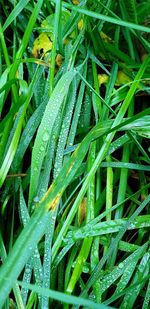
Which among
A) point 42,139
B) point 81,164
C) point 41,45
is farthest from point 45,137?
point 41,45

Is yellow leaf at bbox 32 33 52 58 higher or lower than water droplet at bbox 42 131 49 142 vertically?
higher

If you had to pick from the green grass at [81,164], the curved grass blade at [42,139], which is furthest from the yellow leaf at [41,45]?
the curved grass blade at [42,139]

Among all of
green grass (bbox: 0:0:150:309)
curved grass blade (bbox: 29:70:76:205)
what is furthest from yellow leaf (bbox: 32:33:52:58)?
curved grass blade (bbox: 29:70:76:205)

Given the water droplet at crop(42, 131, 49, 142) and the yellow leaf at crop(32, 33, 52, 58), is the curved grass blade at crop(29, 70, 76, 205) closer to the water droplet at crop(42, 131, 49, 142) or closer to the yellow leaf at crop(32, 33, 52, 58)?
the water droplet at crop(42, 131, 49, 142)

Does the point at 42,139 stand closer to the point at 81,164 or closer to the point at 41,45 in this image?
the point at 81,164

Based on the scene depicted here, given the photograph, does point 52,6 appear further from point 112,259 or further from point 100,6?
point 112,259

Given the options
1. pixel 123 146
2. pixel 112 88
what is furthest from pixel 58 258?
pixel 112 88

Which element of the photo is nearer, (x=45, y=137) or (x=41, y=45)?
(x=45, y=137)

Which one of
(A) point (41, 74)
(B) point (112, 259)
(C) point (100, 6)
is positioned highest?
(C) point (100, 6)
